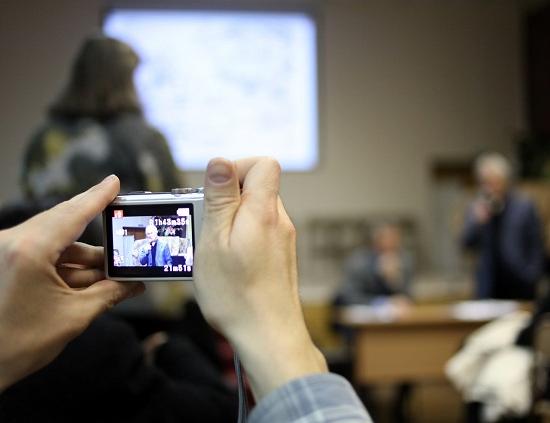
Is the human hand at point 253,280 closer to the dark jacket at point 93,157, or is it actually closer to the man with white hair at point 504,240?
the dark jacket at point 93,157

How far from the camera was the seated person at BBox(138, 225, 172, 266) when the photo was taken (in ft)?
1.98

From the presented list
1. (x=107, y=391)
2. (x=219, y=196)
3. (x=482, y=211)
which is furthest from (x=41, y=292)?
(x=482, y=211)

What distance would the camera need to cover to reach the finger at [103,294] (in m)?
0.56

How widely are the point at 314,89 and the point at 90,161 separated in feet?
14.4

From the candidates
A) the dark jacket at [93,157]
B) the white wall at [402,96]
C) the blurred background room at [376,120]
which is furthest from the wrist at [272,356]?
the white wall at [402,96]

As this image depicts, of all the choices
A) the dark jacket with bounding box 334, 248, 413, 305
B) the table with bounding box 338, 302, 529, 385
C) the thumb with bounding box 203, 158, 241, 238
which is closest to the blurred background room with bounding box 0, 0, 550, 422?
the dark jacket with bounding box 334, 248, 413, 305

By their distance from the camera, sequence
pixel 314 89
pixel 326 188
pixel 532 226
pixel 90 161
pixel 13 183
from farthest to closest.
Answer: pixel 326 188 < pixel 314 89 < pixel 532 226 < pixel 13 183 < pixel 90 161

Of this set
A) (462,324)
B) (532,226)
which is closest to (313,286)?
(532,226)

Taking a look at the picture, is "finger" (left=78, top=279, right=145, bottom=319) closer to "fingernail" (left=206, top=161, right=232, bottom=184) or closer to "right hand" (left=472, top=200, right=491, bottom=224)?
"fingernail" (left=206, top=161, right=232, bottom=184)

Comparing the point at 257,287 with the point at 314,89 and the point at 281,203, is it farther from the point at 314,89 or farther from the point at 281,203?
the point at 314,89

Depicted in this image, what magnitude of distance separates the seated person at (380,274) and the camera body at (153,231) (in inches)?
138

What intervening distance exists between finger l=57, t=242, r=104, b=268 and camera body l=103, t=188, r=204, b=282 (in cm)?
2

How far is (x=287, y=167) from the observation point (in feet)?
18.0

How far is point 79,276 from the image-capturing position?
1.98 ft
